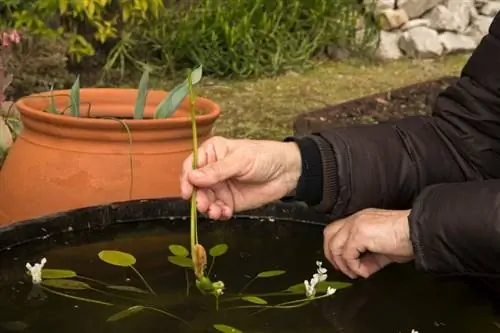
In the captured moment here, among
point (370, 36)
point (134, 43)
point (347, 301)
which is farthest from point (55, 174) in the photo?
point (370, 36)

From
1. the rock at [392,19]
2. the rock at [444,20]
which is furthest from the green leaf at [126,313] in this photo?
the rock at [444,20]

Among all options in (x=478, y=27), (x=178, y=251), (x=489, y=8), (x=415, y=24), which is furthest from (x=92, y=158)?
(x=489, y=8)

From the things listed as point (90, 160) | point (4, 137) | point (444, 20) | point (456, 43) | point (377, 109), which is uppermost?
point (90, 160)

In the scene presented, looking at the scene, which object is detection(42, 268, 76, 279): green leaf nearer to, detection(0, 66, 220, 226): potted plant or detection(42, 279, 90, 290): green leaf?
detection(42, 279, 90, 290): green leaf

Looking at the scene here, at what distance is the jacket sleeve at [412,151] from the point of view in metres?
1.46

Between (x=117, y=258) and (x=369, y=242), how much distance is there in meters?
0.33

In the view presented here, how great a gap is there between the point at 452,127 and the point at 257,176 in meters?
0.38

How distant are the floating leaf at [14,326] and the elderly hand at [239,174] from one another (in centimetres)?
29

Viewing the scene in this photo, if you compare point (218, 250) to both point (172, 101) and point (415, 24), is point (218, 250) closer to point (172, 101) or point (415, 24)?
point (172, 101)

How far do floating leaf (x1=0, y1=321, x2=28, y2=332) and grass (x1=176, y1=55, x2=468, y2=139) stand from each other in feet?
8.58

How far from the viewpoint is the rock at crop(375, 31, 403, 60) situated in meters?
5.73

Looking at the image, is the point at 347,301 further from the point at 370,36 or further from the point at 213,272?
the point at 370,36

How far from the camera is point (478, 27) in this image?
20.3ft

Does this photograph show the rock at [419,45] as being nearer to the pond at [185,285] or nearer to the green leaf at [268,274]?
the pond at [185,285]
